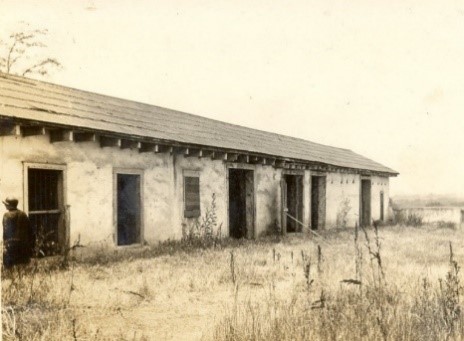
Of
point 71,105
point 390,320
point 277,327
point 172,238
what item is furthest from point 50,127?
point 390,320

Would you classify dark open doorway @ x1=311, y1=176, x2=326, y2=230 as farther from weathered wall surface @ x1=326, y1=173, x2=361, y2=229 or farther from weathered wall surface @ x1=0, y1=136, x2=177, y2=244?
weathered wall surface @ x1=0, y1=136, x2=177, y2=244

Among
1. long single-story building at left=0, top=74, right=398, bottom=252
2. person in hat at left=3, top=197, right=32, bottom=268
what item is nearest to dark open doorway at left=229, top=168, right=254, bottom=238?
long single-story building at left=0, top=74, right=398, bottom=252

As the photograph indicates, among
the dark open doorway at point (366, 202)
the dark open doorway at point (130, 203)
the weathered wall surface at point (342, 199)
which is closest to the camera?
the dark open doorway at point (130, 203)

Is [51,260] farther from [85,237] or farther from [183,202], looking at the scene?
[183,202]

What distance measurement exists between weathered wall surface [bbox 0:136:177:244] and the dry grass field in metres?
0.66

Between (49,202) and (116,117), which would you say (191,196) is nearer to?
(116,117)

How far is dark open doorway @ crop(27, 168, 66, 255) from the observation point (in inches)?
380

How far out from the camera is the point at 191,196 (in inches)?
511

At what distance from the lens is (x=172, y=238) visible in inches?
485

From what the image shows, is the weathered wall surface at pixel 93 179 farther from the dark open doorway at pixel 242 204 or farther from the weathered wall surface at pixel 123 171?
the dark open doorway at pixel 242 204

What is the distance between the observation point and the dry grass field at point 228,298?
15.2 ft

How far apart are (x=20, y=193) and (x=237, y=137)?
903cm

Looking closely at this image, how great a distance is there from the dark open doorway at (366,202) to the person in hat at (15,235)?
17.5 meters

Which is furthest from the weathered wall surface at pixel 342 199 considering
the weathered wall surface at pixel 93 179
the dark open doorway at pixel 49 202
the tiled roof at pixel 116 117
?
the dark open doorway at pixel 49 202
